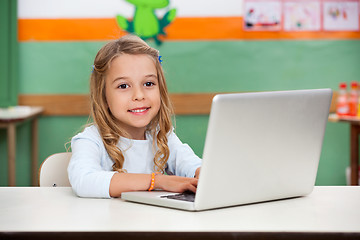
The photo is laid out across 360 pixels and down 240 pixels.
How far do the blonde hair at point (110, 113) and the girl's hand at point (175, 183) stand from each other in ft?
1.07

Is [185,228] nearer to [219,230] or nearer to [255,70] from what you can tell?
[219,230]

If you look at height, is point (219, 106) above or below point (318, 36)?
below

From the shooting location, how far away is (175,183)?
1127 millimetres

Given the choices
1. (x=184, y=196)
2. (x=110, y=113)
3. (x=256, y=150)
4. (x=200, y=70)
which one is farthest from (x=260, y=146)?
(x=200, y=70)

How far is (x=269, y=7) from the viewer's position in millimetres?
3875

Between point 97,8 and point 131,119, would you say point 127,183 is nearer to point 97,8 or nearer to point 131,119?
point 131,119

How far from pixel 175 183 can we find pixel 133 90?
1.42ft

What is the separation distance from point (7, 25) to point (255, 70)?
5.96 ft

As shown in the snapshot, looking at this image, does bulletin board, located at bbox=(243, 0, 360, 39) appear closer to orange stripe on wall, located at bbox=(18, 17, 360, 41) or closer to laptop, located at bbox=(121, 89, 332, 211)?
orange stripe on wall, located at bbox=(18, 17, 360, 41)

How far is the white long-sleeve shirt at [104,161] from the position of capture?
44.4 inches

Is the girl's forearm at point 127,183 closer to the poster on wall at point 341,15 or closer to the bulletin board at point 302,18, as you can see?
the bulletin board at point 302,18

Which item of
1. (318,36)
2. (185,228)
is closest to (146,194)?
(185,228)

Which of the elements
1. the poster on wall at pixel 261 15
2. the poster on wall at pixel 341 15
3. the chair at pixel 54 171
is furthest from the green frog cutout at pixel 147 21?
the chair at pixel 54 171

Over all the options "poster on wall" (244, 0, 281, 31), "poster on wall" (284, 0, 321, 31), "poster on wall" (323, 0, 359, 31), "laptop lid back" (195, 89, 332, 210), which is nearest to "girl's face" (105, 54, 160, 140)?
"laptop lid back" (195, 89, 332, 210)
